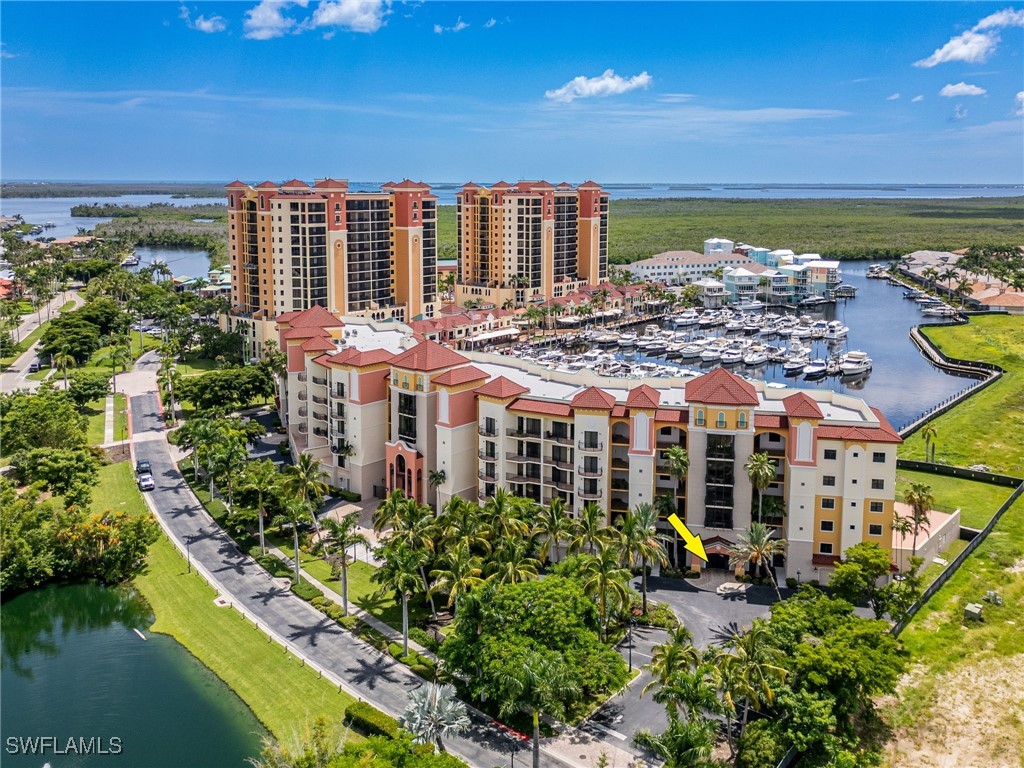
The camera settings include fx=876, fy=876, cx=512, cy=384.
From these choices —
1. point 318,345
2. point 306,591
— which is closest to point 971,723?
point 306,591

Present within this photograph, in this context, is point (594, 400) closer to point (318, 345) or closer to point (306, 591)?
point (306, 591)

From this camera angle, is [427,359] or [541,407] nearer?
[541,407]

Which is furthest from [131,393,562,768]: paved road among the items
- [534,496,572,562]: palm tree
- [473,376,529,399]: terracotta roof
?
[473,376,529,399]: terracotta roof

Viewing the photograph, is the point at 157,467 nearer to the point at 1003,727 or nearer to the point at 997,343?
the point at 1003,727

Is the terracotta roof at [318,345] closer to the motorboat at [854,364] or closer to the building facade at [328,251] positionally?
the building facade at [328,251]

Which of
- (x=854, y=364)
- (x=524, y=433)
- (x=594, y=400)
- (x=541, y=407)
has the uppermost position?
(x=594, y=400)

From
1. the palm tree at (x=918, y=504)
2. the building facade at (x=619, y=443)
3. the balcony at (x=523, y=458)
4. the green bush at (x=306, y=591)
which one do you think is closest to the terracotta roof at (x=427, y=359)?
the building facade at (x=619, y=443)

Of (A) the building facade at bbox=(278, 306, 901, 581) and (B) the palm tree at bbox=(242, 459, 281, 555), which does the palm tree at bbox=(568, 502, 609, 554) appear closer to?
(A) the building facade at bbox=(278, 306, 901, 581)
